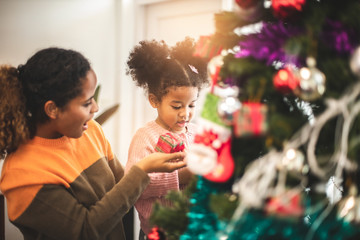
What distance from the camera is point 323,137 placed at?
1.91ft

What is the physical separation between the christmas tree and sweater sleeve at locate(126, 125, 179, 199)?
1.24ft

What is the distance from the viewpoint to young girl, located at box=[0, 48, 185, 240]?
0.86 meters

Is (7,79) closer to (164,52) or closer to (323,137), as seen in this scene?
(164,52)

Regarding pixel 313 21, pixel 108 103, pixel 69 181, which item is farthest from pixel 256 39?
pixel 108 103

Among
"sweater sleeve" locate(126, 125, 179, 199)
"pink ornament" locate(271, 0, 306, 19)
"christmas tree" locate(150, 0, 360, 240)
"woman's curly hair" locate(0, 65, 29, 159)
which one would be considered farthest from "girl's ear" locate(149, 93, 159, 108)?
"pink ornament" locate(271, 0, 306, 19)

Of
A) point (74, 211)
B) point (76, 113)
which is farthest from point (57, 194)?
point (76, 113)

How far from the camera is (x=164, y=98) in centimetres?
118

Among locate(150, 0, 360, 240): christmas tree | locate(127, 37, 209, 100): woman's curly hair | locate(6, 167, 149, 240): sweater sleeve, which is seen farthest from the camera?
locate(127, 37, 209, 100): woman's curly hair

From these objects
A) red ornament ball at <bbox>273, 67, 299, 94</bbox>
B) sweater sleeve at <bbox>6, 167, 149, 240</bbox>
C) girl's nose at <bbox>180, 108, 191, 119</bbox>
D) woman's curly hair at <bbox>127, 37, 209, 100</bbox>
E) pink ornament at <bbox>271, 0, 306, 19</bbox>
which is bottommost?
sweater sleeve at <bbox>6, 167, 149, 240</bbox>

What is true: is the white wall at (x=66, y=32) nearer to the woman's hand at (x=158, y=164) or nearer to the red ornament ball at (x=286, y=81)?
the woman's hand at (x=158, y=164)

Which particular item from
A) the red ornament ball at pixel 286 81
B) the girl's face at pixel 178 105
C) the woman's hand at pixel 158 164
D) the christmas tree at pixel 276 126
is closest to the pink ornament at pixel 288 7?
the christmas tree at pixel 276 126

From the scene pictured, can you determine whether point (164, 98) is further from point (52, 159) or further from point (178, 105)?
point (52, 159)

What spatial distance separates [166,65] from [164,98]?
5.1 inches

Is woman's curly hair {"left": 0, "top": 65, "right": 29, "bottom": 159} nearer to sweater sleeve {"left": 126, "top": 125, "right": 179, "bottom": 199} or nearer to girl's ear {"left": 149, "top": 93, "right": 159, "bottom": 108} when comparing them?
sweater sleeve {"left": 126, "top": 125, "right": 179, "bottom": 199}
